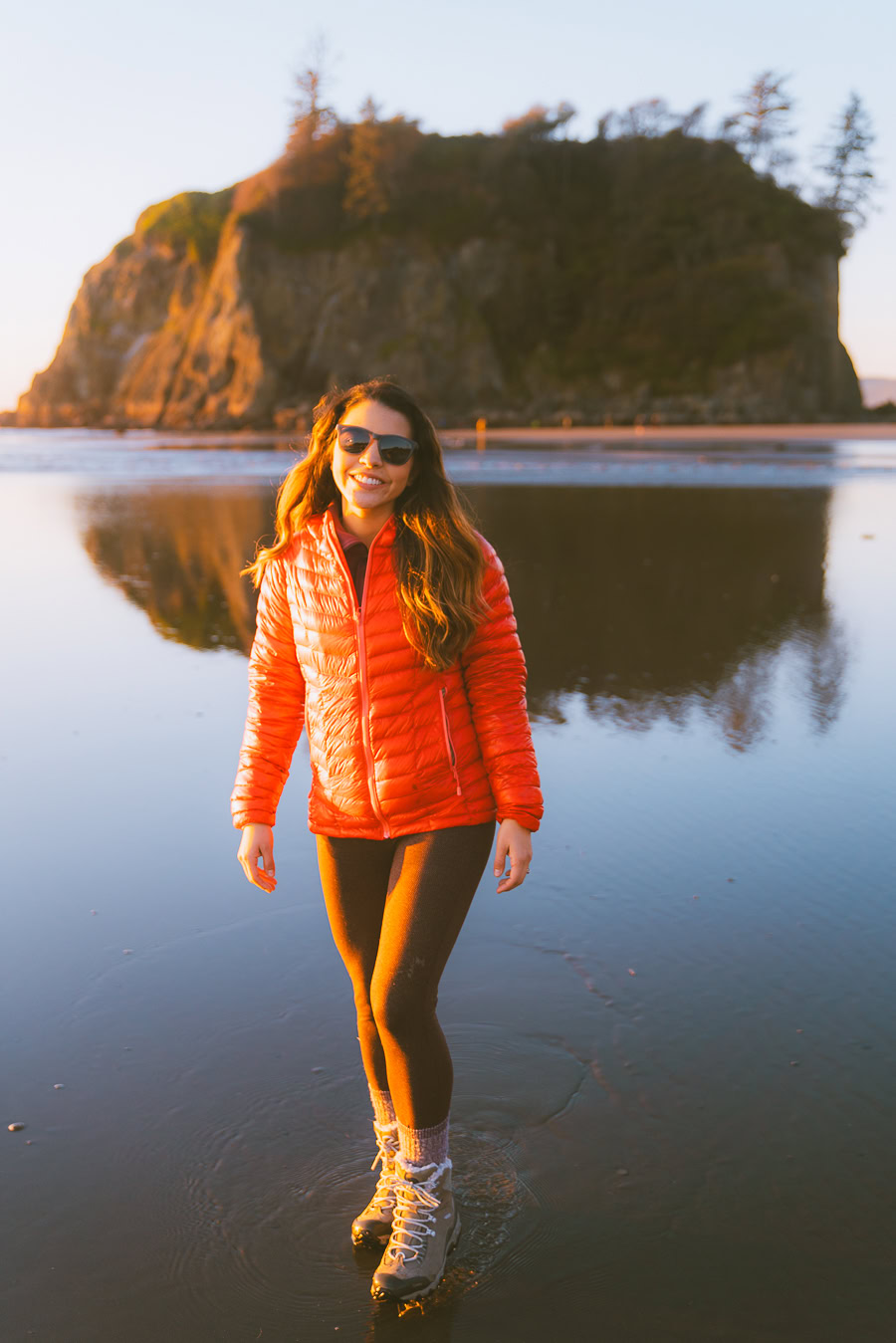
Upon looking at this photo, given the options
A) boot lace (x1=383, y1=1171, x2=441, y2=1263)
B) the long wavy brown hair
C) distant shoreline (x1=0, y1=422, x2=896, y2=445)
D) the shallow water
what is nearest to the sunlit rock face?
distant shoreline (x1=0, y1=422, x2=896, y2=445)

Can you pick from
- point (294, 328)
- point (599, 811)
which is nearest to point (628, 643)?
point (599, 811)

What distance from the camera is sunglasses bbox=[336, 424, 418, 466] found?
2.49 m

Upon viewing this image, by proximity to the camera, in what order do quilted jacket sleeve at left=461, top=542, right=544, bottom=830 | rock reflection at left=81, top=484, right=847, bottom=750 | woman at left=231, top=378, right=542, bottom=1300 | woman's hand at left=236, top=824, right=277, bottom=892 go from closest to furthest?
woman at left=231, top=378, right=542, bottom=1300 → quilted jacket sleeve at left=461, top=542, right=544, bottom=830 → woman's hand at left=236, top=824, right=277, bottom=892 → rock reflection at left=81, top=484, right=847, bottom=750

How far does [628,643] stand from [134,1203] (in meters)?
6.23

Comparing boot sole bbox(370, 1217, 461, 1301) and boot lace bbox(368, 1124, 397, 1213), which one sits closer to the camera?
boot sole bbox(370, 1217, 461, 1301)

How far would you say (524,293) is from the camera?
3494 inches

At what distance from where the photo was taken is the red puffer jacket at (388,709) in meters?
2.44

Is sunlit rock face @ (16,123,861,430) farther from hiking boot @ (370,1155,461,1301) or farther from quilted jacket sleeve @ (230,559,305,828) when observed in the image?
hiking boot @ (370,1155,461,1301)

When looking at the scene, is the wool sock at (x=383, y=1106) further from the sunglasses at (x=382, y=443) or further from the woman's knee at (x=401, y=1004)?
the sunglasses at (x=382, y=443)

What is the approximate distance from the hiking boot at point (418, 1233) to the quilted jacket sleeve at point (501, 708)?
2.44ft

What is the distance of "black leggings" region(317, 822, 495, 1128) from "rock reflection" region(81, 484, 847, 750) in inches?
39.4

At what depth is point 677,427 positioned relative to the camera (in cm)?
6894

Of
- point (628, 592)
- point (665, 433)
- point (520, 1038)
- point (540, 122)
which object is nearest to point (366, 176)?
point (540, 122)

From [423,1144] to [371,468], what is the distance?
55.2 inches
